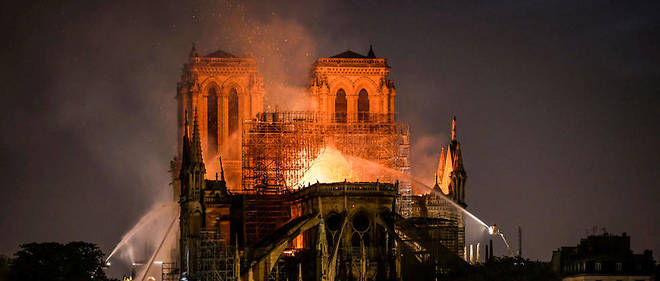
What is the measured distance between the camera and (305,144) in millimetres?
121750

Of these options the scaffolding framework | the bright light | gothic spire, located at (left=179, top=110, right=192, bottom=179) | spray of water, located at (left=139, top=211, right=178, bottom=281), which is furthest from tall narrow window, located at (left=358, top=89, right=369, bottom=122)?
the bright light

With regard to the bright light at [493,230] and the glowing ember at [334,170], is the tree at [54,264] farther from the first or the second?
the bright light at [493,230]

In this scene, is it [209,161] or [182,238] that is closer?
[182,238]

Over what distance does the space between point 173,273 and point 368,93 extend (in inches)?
1059

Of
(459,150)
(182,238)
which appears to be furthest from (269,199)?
(459,150)

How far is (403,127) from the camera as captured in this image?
12650 centimetres

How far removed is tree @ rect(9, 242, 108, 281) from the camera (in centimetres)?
10350

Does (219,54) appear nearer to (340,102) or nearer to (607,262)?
(340,102)

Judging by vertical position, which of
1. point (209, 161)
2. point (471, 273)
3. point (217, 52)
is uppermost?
point (217, 52)

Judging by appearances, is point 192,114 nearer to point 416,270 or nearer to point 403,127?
point 403,127

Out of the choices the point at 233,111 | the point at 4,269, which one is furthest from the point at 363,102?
the point at 4,269

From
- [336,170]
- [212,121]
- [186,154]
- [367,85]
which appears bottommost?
[336,170]

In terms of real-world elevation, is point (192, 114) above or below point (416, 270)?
above

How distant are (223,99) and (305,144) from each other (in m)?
11.5
